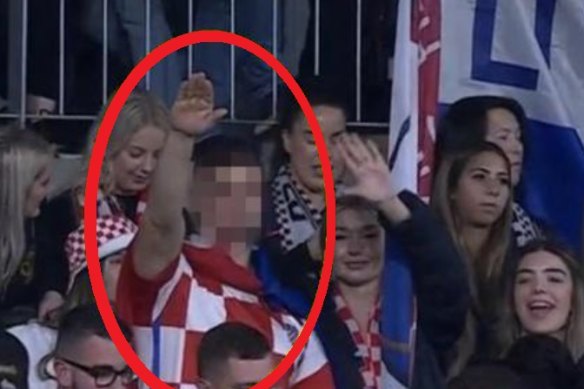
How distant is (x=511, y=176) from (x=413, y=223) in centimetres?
50

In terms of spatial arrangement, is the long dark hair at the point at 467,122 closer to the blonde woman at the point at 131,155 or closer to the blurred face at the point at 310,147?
the blurred face at the point at 310,147

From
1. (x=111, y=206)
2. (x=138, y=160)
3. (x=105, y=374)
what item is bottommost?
(x=105, y=374)

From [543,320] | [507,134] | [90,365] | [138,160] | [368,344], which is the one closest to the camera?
[90,365]

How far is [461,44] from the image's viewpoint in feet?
17.1

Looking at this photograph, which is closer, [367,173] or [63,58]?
[367,173]

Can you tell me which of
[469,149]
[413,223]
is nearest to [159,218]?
[413,223]

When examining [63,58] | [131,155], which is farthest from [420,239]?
[63,58]

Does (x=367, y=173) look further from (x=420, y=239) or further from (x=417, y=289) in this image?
(x=417, y=289)

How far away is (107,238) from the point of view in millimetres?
4664

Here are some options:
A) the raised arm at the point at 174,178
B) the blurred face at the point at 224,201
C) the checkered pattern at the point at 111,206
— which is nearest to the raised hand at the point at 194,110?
the raised arm at the point at 174,178

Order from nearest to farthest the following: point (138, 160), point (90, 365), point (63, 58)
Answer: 1. point (90, 365)
2. point (138, 160)
3. point (63, 58)

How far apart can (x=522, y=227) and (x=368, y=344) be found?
565mm

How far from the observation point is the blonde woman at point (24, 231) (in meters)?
4.65

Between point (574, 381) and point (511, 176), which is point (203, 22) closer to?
point (511, 176)
